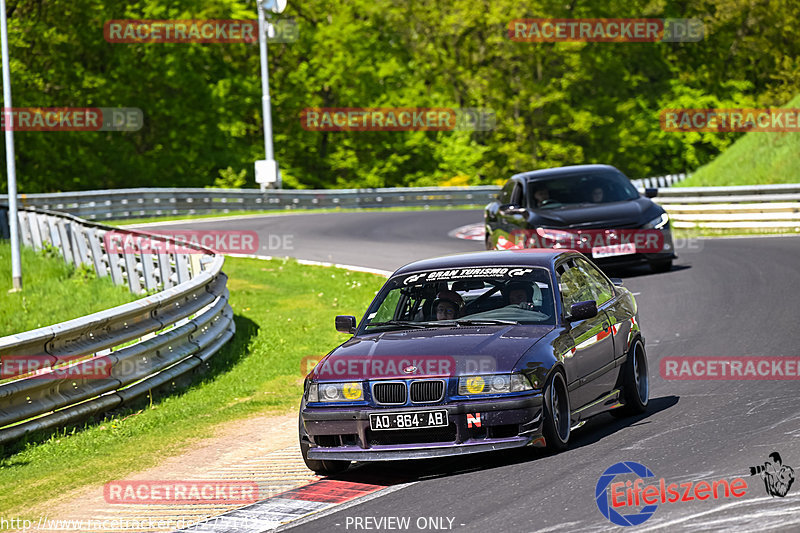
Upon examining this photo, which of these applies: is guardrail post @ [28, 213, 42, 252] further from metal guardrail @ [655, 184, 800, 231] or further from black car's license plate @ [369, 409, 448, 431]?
black car's license plate @ [369, 409, 448, 431]

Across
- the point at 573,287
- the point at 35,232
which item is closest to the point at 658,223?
the point at 573,287

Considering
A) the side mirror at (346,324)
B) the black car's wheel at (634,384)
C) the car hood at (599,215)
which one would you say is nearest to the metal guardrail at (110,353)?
the side mirror at (346,324)

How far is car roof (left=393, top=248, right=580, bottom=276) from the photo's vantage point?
9292mm

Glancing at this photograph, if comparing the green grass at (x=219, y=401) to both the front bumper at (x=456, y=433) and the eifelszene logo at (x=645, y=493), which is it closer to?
the front bumper at (x=456, y=433)

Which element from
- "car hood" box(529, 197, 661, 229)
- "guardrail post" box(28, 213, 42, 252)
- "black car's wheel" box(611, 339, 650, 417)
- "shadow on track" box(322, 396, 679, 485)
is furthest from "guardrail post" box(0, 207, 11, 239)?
"shadow on track" box(322, 396, 679, 485)

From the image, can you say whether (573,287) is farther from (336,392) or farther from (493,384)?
(336,392)

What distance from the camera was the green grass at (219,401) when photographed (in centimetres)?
890

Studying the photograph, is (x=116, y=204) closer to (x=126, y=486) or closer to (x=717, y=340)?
(x=717, y=340)

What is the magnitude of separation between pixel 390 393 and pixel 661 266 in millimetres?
11970

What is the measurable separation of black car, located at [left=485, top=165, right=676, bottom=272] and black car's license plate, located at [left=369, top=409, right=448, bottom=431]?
10256 mm

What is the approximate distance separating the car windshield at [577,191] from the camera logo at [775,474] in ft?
38.6

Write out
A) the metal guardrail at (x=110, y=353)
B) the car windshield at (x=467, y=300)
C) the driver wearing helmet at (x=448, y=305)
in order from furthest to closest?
the metal guardrail at (x=110, y=353) → the driver wearing helmet at (x=448, y=305) → the car windshield at (x=467, y=300)

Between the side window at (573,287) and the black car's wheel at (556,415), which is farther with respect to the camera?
the side window at (573,287)

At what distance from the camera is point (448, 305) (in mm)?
9031
